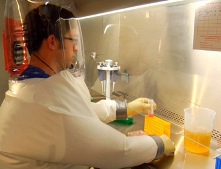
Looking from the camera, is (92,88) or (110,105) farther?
(92,88)

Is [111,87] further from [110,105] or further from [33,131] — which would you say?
[33,131]

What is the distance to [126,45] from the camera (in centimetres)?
167

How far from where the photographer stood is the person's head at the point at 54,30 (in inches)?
38.2

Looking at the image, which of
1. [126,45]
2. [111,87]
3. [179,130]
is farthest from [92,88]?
[179,130]

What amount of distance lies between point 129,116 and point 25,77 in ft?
2.35

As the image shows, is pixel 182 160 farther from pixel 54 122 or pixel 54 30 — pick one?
pixel 54 30

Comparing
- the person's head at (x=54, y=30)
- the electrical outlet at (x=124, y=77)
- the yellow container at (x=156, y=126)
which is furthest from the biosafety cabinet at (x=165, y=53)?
the person's head at (x=54, y=30)

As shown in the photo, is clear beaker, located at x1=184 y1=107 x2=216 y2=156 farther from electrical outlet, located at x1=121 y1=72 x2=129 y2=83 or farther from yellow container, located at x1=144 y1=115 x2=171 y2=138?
electrical outlet, located at x1=121 y1=72 x2=129 y2=83

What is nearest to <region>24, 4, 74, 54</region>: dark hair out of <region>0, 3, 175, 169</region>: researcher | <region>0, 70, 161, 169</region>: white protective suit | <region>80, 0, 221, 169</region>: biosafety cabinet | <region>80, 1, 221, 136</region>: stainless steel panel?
<region>0, 3, 175, 169</region>: researcher

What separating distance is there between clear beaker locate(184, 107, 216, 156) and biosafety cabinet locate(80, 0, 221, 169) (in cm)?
5

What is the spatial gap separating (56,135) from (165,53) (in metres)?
0.81

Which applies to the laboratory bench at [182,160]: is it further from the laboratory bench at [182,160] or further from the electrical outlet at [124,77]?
the electrical outlet at [124,77]

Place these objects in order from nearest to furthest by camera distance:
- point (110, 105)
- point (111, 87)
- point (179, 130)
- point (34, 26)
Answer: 1. point (34, 26)
2. point (179, 130)
3. point (110, 105)
4. point (111, 87)

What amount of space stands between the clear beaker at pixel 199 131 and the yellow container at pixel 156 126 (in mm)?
129
